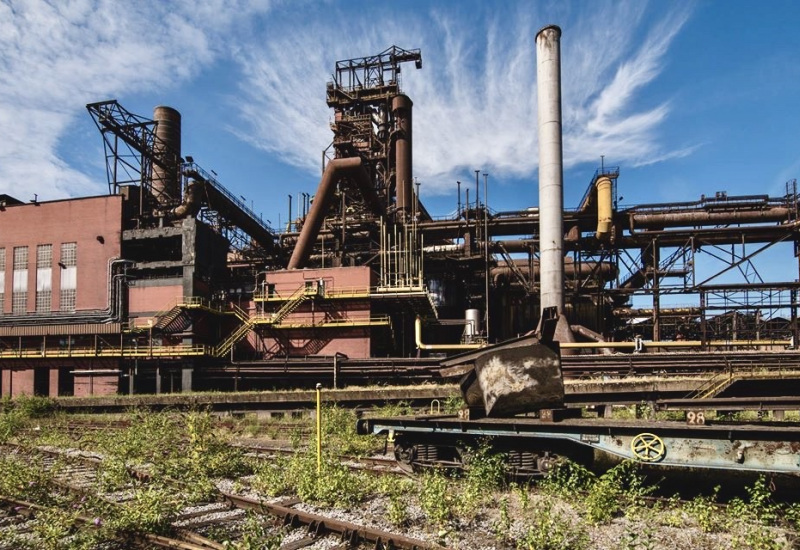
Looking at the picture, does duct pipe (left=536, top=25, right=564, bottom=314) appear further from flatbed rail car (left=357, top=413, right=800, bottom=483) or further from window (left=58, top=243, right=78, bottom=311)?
window (left=58, top=243, right=78, bottom=311)

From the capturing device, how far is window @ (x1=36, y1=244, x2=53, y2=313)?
24.9m

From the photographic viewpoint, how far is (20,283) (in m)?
25.3

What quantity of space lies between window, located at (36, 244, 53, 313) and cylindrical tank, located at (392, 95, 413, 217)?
19014 mm

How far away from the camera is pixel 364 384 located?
1947 centimetres

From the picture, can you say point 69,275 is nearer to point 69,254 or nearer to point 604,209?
point 69,254

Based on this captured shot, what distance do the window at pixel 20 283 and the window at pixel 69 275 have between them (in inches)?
91.5

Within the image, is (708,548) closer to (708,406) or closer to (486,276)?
(708,406)

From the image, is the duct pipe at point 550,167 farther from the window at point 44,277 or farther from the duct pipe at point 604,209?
the window at point 44,277

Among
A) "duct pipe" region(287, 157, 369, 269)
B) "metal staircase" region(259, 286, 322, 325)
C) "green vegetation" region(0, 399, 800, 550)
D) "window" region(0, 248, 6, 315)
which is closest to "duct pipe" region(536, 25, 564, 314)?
"duct pipe" region(287, 157, 369, 269)

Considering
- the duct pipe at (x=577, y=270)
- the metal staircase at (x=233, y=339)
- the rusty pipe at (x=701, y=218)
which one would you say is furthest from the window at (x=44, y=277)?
the rusty pipe at (x=701, y=218)

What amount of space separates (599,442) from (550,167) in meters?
18.1

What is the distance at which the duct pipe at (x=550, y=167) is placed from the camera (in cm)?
2166

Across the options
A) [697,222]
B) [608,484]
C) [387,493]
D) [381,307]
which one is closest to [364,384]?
[381,307]

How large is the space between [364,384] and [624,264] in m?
15.2
